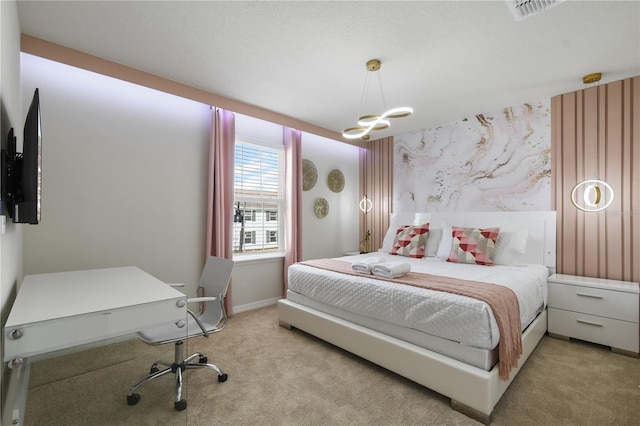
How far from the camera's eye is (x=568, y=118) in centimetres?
327

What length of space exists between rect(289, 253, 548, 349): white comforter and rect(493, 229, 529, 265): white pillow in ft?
0.54

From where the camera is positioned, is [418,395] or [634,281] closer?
[418,395]

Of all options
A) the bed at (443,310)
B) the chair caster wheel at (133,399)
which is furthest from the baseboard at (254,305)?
the chair caster wheel at (133,399)

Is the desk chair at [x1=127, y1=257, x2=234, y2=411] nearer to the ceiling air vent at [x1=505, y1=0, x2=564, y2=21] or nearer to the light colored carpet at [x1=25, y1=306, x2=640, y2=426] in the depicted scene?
the light colored carpet at [x1=25, y1=306, x2=640, y2=426]

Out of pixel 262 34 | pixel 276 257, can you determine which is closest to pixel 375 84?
pixel 262 34

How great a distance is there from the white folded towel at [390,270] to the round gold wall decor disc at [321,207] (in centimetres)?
221

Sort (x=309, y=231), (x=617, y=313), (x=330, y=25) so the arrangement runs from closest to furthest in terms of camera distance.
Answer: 1. (x=330, y=25)
2. (x=617, y=313)
3. (x=309, y=231)

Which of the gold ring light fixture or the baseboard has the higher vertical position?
the gold ring light fixture

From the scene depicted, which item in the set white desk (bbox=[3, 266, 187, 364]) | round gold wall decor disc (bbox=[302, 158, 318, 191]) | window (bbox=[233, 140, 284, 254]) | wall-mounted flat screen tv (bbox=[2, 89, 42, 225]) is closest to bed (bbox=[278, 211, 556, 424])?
window (bbox=[233, 140, 284, 254])

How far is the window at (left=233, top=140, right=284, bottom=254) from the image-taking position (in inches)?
153

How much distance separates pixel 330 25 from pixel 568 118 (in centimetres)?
288

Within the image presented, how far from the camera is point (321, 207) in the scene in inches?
186

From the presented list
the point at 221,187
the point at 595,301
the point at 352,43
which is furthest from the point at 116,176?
the point at 595,301

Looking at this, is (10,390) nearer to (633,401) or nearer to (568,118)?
(633,401)
